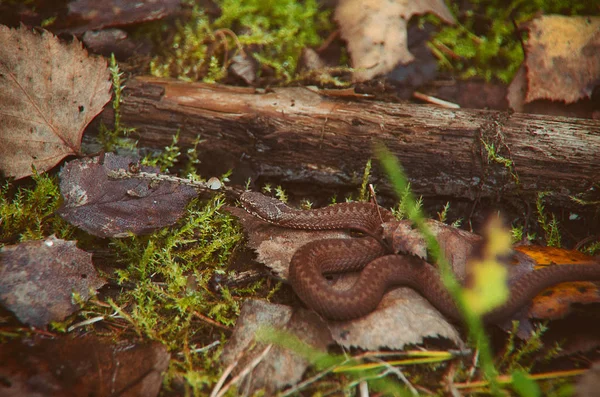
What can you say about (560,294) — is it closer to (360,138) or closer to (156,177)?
(360,138)

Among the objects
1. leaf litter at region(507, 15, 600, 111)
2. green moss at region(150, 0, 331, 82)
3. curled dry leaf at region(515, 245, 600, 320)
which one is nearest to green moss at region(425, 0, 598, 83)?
leaf litter at region(507, 15, 600, 111)

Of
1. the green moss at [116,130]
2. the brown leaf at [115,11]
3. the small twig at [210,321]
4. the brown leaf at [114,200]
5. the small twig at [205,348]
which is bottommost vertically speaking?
the small twig at [205,348]

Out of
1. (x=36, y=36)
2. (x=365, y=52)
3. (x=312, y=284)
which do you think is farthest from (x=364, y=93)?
(x=36, y=36)

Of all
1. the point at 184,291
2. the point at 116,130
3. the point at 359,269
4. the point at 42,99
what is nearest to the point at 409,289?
the point at 359,269

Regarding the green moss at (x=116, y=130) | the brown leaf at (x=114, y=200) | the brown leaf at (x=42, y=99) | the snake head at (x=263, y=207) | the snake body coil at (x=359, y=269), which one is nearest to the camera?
the snake body coil at (x=359, y=269)

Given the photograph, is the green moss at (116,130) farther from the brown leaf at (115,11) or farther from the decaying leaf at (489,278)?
the decaying leaf at (489,278)

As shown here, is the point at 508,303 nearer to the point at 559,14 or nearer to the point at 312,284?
the point at 312,284

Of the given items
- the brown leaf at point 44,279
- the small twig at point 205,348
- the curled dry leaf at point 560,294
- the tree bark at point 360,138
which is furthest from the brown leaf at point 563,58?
the brown leaf at point 44,279
